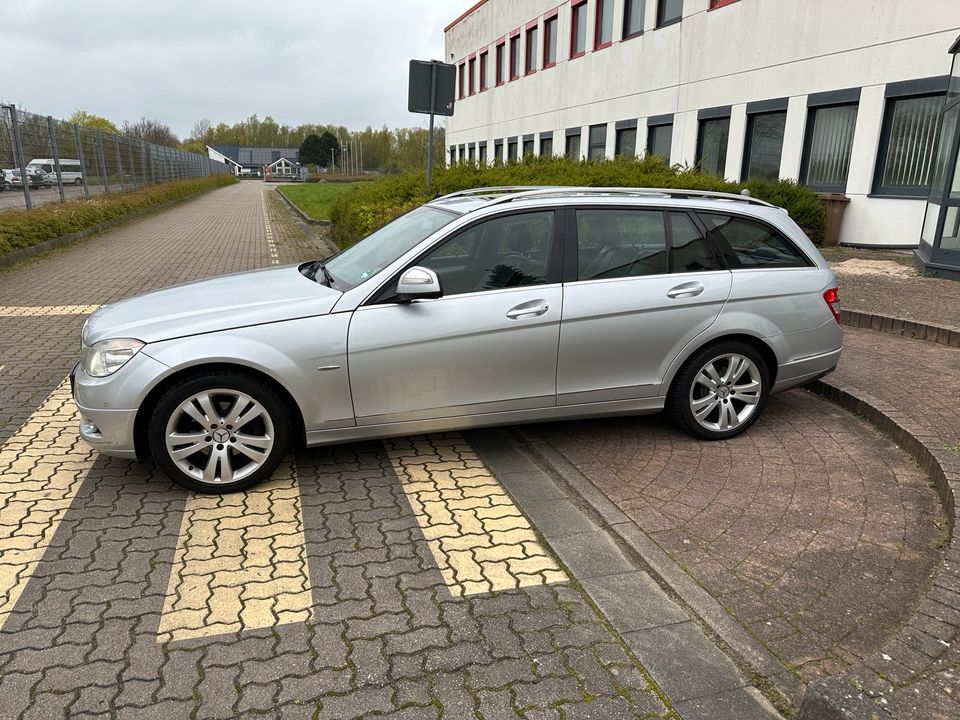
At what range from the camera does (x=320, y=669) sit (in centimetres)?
271

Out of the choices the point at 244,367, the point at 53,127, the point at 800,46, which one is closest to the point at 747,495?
the point at 244,367

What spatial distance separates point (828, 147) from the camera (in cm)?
1484

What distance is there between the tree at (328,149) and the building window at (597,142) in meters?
99.3

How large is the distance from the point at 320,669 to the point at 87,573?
1.33 m

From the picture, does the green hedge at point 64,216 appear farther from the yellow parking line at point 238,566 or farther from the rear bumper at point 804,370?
the rear bumper at point 804,370

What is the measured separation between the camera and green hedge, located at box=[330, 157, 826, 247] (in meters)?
12.2

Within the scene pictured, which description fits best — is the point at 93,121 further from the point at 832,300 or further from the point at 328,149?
the point at 832,300

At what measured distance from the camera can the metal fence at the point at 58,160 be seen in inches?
615

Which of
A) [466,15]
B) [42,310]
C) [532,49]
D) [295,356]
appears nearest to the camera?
[295,356]

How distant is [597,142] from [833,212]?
1117cm

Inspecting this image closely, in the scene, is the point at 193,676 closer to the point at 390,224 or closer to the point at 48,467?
the point at 48,467

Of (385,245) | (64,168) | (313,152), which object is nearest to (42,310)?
(385,245)

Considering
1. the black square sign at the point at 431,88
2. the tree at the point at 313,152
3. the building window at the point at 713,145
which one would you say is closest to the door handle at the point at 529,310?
the black square sign at the point at 431,88

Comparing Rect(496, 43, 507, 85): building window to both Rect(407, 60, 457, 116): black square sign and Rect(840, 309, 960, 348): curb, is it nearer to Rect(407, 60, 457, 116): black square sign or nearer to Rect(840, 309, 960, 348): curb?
Rect(407, 60, 457, 116): black square sign
